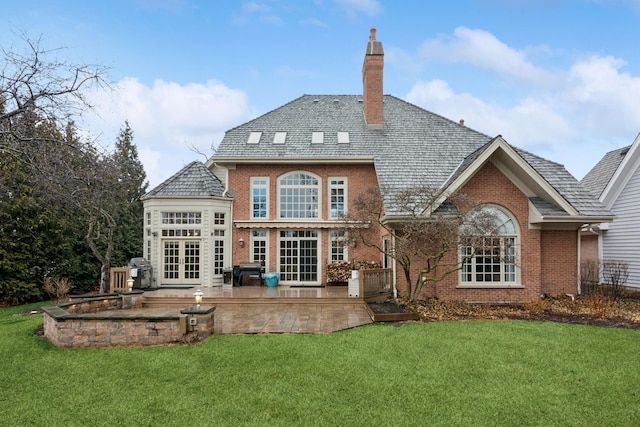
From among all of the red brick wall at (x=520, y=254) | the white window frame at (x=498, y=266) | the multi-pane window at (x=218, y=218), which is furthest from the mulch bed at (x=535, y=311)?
the multi-pane window at (x=218, y=218)

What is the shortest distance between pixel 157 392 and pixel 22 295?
598 inches

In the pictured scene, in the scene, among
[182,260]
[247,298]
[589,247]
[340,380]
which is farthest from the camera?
[589,247]

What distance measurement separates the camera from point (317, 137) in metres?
18.6

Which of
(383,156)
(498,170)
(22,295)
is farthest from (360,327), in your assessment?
(22,295)

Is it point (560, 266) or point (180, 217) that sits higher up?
point (180, 217)

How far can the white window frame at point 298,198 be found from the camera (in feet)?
58.3

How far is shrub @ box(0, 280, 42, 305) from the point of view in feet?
55.4

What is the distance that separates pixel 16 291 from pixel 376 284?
49.7 feet

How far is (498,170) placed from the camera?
14.1m

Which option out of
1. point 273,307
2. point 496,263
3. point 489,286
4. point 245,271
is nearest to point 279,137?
point 245,271

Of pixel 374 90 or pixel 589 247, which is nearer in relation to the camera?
pixel 374 90

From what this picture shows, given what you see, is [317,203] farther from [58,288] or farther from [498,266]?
[58,288]

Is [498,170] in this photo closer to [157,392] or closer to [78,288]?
[157,392]

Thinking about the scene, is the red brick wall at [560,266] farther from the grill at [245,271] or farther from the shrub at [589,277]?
the grill at [245,271]
